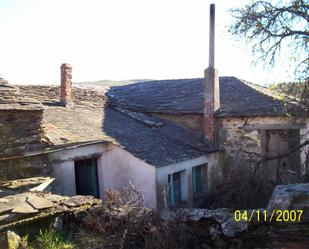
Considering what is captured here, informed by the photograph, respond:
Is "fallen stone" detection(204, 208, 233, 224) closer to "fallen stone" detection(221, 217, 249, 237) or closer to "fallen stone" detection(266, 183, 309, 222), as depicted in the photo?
"fallen stone" detection(221, 217, 249, 237)

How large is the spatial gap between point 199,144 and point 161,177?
10.3 ft

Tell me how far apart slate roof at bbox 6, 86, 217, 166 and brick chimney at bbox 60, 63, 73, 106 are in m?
0.28

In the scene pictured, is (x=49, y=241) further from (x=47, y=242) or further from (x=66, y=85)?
(x=66, y=85)

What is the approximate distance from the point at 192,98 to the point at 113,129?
14.9ft

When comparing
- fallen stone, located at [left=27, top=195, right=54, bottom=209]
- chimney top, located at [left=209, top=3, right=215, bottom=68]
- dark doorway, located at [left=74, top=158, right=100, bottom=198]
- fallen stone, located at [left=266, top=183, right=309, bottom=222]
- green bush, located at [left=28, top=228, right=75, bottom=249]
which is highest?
chimney top, located at [left=209, top=3, right=215, bottom=68]

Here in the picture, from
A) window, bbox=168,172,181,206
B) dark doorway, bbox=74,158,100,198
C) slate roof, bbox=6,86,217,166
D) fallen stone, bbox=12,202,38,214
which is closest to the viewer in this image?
fallen stone, bbox=12,202,38,214

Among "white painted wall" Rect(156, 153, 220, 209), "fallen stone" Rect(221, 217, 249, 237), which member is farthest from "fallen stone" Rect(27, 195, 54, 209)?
"white painted wall" Rect(156, 153, 220, 209)

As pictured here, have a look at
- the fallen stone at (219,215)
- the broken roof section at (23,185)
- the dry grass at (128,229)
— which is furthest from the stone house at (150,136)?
the fallen stone at (219,215)

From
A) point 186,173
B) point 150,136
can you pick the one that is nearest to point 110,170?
point 150,136

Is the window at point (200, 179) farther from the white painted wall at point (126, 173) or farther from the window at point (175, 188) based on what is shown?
the white painted wall at point (126, 173)

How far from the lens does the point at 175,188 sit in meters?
11.5

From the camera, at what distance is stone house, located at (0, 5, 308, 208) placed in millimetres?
7936

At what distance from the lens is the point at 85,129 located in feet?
35.0

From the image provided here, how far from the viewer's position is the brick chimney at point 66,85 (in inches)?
505
